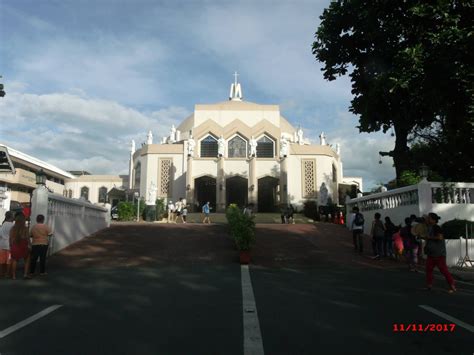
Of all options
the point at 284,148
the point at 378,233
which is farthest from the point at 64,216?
the point at 284,148

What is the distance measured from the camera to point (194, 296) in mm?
6449

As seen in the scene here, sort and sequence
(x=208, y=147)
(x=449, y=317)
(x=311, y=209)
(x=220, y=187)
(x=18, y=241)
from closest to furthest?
1. (x=449, y=317)
2. (x=18, y=241)
3. (x=311, y=209)
4. (x=220, y=187)
5. (x=208, y=147)

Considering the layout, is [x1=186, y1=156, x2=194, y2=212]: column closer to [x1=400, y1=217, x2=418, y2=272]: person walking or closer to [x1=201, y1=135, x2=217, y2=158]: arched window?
[x1=201, y1=135, x2=217, y2=158]: arched window

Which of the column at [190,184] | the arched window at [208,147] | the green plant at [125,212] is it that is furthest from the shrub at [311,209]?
the green plant at [125,212]

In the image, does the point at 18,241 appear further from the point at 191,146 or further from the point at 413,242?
the point at 191,146

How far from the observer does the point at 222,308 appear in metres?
5.62

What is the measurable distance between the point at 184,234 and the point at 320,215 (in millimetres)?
14425

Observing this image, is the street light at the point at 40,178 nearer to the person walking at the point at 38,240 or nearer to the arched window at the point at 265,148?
the person walking at the point at 38,240

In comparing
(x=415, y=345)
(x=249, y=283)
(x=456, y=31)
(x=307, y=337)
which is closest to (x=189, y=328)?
(x=307, y=337)

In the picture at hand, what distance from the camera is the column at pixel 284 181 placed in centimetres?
A: 3503

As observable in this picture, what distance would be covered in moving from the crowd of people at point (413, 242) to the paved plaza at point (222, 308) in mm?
415

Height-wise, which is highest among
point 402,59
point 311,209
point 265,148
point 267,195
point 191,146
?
point 265,148

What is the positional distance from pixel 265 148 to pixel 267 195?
4.53 meters

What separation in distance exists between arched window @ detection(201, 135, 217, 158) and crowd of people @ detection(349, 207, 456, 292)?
2563cm
